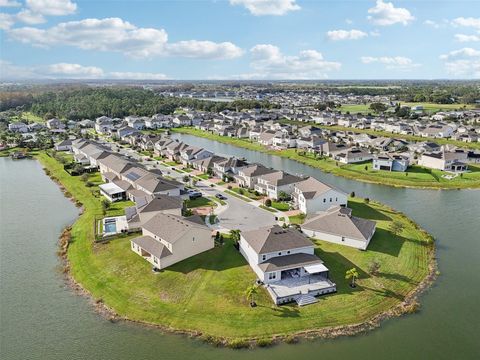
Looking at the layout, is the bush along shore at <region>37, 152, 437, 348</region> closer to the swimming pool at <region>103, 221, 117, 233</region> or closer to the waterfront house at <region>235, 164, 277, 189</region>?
the swimming pool at <region>103, 221, 117, 233</region>

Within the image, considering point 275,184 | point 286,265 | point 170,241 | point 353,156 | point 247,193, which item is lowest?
point 286,265

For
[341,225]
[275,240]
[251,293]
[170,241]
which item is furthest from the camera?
[341,225]

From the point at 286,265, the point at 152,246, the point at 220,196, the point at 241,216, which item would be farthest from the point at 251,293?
the point at 220,196

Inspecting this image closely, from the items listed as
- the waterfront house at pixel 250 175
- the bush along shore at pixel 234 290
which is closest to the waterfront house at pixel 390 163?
the waterfront house at pixel 250 175

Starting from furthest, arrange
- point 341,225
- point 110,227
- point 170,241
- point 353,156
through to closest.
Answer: point 353,156 < point 110,227 < point 341,225 < point 170,241

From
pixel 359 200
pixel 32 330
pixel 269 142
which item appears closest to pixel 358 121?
pixel 269 142

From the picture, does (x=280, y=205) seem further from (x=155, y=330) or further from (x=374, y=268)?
(x=155, y=330)
